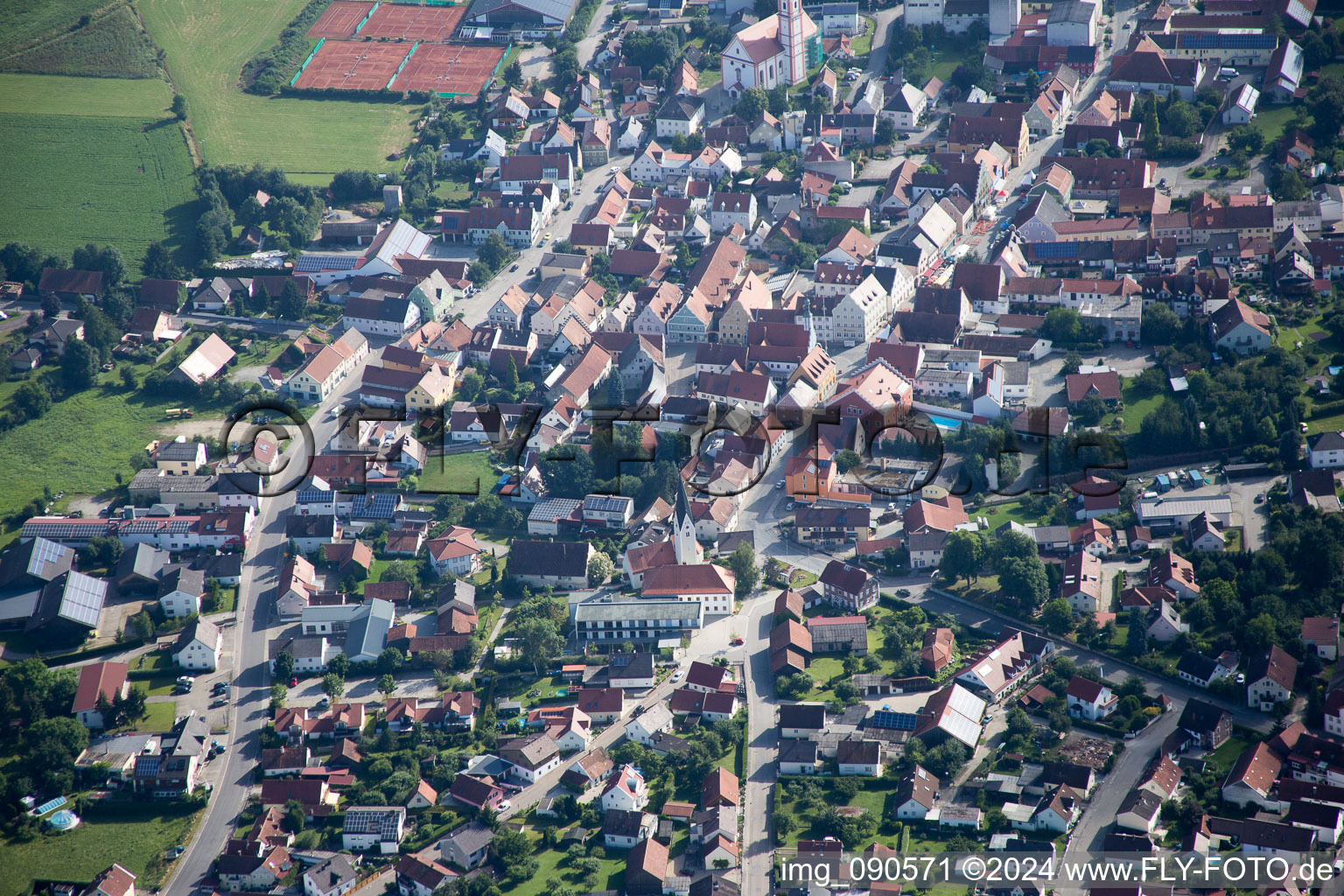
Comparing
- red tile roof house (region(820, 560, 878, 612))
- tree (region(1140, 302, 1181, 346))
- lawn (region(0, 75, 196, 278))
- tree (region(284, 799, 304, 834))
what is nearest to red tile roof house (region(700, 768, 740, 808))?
red tile roof house (region(820, 560, 878, 612))

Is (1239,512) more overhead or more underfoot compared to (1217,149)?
more underfoot

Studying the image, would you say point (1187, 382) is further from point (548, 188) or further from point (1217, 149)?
point (548, 188)

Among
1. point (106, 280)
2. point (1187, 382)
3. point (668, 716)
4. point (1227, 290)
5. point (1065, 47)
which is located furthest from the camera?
point (1065, 47)

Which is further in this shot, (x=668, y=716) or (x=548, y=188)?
(x=548, y=188)

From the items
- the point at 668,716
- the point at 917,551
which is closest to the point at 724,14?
the point at 917,551

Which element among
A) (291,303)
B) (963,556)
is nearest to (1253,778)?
(963,556)

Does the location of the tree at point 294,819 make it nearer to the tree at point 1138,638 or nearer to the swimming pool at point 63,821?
the swimming pool at point 63,821
